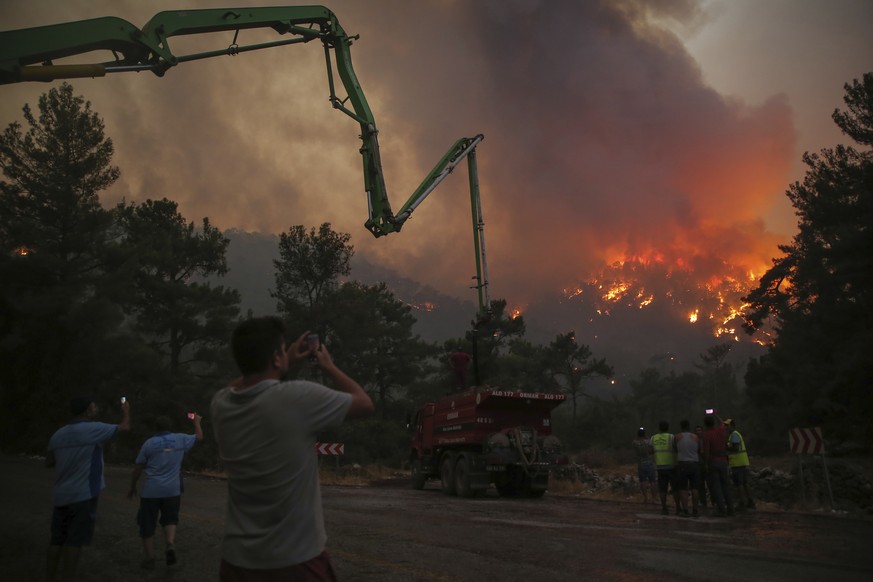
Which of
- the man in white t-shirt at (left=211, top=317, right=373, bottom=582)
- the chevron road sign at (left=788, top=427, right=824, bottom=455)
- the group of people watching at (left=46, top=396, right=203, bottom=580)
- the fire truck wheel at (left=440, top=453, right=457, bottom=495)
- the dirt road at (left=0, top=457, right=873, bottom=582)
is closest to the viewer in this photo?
the man in white t-shirt at (left=211, top=317, right=373, bottom=582)

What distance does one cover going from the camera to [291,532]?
2838 millimetres

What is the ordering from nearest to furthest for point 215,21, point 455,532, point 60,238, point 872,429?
point 455,532 → point 215,21 → point 872,429 → point 60,238

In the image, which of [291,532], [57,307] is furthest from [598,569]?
[57,307]

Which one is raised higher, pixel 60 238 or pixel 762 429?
pixel 60 238

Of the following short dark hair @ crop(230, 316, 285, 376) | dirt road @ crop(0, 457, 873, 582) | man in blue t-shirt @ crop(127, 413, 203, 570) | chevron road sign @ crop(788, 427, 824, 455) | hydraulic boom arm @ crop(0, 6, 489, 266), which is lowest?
dirt road @ crop(0, 457, 873, 582)

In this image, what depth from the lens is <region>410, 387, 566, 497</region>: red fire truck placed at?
17.8 meters

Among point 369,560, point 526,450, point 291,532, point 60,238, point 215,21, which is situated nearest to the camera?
point 291,532

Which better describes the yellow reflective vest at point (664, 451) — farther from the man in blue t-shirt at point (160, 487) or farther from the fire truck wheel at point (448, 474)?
the man in blue t-shirt at point (160, 487)

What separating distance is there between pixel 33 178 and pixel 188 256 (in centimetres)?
880

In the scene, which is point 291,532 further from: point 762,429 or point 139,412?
point 762,429

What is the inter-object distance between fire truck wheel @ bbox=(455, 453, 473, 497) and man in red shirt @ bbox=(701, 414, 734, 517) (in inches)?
256

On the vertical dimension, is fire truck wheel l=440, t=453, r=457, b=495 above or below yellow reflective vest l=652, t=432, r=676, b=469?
below

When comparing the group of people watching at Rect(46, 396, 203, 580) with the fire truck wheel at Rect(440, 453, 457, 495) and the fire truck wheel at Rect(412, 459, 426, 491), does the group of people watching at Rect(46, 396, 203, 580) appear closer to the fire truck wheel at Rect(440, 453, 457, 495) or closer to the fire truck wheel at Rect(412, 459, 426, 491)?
the fire truck wheel at Rect(440, 453, 457, 495)

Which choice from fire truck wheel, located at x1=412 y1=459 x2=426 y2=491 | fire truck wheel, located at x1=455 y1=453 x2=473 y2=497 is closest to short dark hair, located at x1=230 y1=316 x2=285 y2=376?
fire truck wheel, located at x1=455 y1=453 x2=473 y2=497
